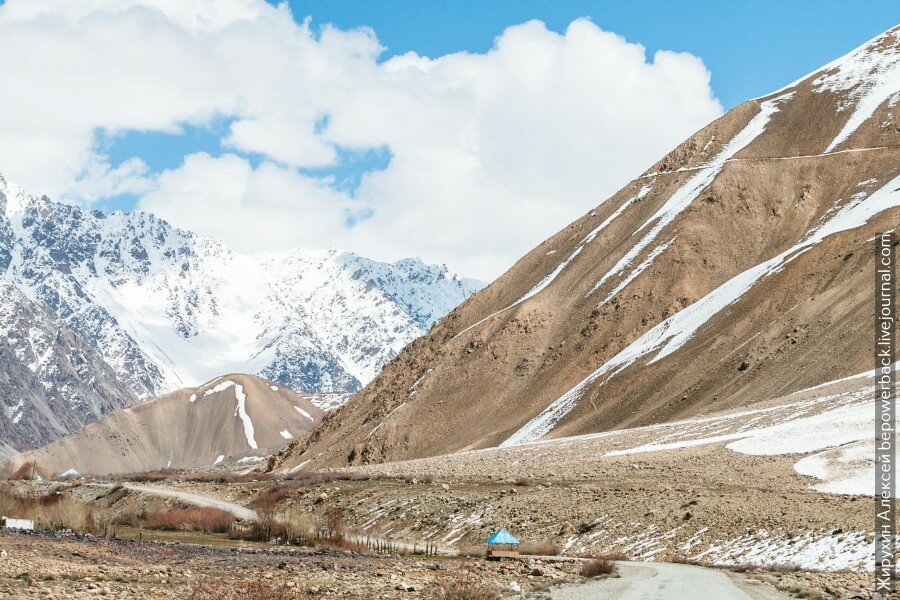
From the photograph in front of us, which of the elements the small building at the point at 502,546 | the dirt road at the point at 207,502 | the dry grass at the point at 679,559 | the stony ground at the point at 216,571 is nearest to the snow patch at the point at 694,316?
the dirt road at the point at 207,502

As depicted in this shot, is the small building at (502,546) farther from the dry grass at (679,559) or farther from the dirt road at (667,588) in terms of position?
the dry grass at (679,559)

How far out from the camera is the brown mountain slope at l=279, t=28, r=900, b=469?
3253 inches

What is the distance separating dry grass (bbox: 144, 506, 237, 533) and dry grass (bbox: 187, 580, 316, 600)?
26.1 metres

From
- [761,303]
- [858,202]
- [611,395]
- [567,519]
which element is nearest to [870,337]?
[761,303]

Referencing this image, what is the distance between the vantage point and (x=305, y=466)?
10638cm

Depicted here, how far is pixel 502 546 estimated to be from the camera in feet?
117

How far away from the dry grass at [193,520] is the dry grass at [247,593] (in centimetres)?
2606

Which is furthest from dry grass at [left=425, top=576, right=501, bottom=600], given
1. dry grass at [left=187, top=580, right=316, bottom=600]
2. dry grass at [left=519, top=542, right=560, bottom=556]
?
dry grass at [left=519, top=542, right=560, bottom=556]

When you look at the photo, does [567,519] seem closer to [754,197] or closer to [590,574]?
[590,574]

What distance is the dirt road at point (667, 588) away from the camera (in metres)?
23.0

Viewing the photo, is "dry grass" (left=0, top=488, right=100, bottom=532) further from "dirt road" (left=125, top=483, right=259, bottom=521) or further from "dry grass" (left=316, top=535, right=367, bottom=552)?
"dry grass" (left=316, top=535, right=367, bottom=552)

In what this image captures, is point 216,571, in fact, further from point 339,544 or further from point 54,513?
point 54,513

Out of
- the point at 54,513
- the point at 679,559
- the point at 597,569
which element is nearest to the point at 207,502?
the point at 54,513

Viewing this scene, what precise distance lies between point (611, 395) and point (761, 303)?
47.1ft
